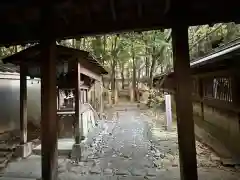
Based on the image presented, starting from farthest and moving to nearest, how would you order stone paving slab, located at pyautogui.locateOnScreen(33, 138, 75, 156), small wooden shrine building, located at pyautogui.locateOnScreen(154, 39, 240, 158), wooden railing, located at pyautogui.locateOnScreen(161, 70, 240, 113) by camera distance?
1. stone paving slab, located at pyautogui.locateOnScreen(33, 138, 75, 156)
2. wooden railing, located at pyautogui.locateOnScreen(161, 70, 240, 113)
3. small wooden shrine building, located at pyautogui.locateOnScreen(154, 39, 240, 158)

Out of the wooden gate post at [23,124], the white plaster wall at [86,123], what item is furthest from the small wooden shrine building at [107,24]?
the white plaster wall at [86,123]

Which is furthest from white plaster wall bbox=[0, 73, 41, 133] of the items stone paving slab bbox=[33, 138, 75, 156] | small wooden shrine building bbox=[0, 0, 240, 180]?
small wooden shrine building bbox=[0, 0, 240, 180]

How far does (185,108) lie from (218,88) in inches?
199

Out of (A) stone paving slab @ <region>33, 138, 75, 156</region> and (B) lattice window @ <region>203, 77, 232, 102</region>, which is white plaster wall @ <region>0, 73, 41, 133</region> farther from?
(B) lattice window @ <region>203, 77, 232, 102</region>

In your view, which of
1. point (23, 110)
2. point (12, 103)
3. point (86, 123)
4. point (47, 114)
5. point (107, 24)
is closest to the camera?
point (107, 24)

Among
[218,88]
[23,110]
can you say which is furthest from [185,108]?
[23,110]

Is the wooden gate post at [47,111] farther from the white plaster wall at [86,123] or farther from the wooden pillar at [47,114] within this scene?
the white plaster wall at [86,123]

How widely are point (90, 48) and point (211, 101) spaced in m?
16.4

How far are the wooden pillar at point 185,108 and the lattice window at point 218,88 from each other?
394 cm

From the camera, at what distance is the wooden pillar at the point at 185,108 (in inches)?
145

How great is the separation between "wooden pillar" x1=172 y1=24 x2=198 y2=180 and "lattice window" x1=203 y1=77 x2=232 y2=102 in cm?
394

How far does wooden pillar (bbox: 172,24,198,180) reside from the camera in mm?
3672

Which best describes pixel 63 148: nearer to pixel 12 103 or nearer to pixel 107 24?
pixel 12 103

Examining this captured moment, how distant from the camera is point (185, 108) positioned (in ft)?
12.1
